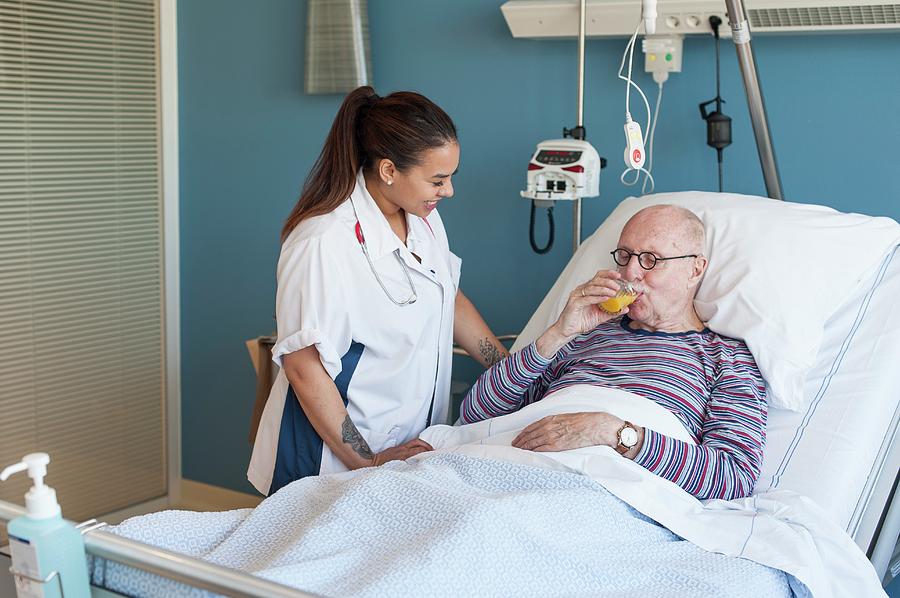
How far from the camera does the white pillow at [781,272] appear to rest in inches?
82.0

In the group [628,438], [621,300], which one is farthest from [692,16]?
[628,438]

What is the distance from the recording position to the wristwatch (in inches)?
71.0

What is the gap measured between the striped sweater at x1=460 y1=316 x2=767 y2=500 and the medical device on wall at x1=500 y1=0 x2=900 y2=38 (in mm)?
828

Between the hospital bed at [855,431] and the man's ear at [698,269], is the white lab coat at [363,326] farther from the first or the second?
the hospital bed at [855,431]

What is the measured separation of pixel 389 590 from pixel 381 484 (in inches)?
11.5

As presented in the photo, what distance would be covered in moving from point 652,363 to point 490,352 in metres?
0.53

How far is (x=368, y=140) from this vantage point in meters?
2.17

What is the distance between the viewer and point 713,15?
255cm

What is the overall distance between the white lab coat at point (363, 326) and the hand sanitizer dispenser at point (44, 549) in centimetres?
83

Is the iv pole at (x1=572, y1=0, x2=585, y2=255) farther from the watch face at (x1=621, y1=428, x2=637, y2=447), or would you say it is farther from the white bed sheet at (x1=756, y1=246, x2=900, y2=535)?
the watch face at (x1=621, y1=428, x2=637, y2=447)

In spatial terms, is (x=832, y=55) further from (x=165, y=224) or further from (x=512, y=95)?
A: (x=165, y=224)

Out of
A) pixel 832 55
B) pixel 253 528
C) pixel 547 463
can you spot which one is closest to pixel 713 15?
pixel 832 55

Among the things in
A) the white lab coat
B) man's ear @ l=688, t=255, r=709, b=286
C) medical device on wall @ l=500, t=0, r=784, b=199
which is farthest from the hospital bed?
the white lab coat

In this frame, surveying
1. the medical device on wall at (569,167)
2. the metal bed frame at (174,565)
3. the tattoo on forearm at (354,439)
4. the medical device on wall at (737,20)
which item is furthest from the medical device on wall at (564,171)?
the metal bed frame at (174,565)
